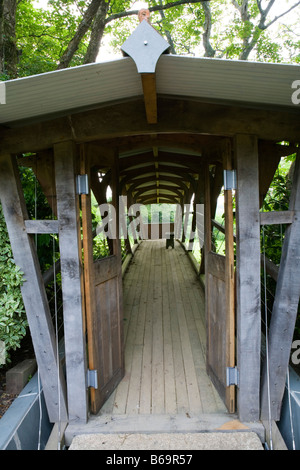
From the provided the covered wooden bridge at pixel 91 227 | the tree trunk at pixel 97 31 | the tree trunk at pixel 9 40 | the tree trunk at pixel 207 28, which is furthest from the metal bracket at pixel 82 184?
the tree trunk at pixel 207 28

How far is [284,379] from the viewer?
277 centimetres

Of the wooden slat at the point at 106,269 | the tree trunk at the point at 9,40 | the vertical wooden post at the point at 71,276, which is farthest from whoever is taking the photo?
the tree trunk at the point at 9,40

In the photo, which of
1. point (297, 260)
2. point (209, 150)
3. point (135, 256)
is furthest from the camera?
point (135, 256)

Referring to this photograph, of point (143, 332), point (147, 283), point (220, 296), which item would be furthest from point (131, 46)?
point (147, 283)

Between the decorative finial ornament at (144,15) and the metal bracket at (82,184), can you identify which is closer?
the decorative finial ornament at (144,15)

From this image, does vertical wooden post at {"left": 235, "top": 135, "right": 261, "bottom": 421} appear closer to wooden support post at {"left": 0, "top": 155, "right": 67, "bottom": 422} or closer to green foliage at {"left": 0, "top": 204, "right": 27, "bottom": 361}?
wooden support post at {"left": 0, "top": 155, "right": 67, "bottom": 422}

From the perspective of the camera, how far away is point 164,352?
3996mm

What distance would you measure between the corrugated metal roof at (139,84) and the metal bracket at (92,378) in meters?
2.05

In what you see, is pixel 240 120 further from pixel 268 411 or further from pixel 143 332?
pixel 143 332

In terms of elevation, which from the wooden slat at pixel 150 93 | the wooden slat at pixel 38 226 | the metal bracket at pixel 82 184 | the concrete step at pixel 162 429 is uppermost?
the wooden slat at pixel 150 93

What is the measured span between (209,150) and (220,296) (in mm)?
1405

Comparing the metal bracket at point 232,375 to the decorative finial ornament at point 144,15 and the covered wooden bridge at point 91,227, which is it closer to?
the covered wooden bridge at point 91,227

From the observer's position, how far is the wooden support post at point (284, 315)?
2633 millimetres

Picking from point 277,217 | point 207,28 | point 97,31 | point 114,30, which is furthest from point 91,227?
point 114,30
